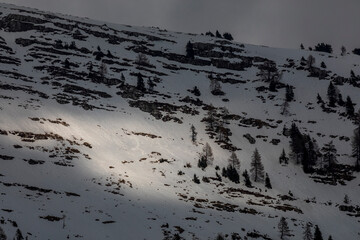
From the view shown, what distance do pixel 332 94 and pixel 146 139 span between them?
6893 cm

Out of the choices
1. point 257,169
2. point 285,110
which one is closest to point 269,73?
point 285,110

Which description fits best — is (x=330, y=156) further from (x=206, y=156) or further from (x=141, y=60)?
(x=141, y=60)

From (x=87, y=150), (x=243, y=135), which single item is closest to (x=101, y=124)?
(x=87, y=150)

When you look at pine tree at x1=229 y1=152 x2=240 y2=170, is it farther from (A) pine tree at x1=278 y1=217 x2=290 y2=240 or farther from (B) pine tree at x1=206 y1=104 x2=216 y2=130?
(A) pine tree at x1=278 y1=217 x2=290 y2=240

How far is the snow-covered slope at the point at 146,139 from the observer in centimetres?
4775

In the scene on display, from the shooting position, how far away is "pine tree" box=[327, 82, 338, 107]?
122 m

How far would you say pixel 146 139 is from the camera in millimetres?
86562

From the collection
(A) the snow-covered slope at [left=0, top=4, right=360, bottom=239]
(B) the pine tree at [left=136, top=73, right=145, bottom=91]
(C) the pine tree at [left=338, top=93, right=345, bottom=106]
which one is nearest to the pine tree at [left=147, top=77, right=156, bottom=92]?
(B) the pine tree at [left=136, top=73, right=145, bottom=91]

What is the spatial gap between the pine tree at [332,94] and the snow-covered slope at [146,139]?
13.1ft

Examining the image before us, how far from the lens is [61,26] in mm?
168375

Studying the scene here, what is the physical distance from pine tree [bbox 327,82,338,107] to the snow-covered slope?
3.98m

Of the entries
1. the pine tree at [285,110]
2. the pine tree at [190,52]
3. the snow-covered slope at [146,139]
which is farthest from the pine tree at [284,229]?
the pine tree at [190,52]

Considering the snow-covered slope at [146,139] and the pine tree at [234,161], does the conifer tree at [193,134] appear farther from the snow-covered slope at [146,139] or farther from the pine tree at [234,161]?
the pine tree at [234,161]

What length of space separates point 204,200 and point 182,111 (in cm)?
4826
